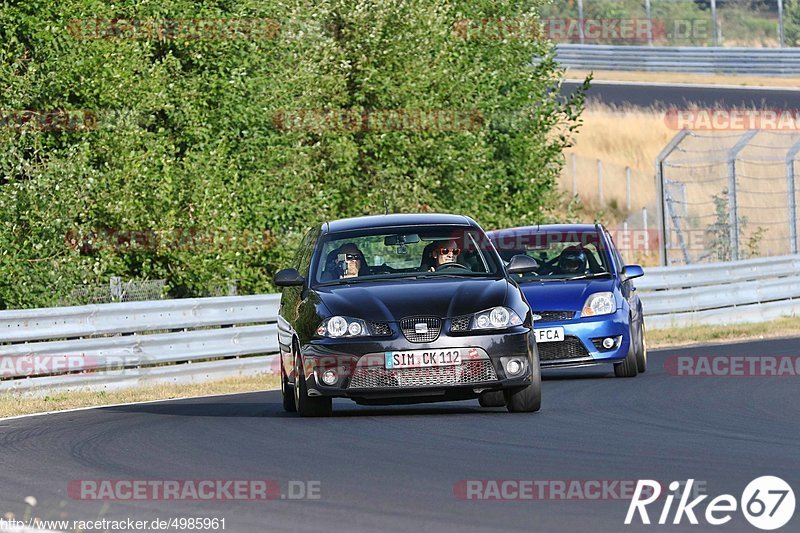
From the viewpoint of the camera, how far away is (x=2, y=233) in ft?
68.0

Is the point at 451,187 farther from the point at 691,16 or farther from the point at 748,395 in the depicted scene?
the point at 691,16

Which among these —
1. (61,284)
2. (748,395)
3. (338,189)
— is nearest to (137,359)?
(61,284)

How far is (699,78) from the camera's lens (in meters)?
55.5

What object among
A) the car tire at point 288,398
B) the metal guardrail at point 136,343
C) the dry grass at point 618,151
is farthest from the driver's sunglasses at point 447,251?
the dry grass at point 618,151

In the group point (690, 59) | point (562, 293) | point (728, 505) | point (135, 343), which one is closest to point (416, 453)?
point (728, 505)

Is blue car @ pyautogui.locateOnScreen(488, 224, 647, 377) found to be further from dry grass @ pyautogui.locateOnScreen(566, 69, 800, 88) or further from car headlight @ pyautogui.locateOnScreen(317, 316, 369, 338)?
dry grass @ pyautogui.locateOnScreen(566, 69, 800, 88)

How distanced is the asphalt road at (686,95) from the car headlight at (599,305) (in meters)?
34.5

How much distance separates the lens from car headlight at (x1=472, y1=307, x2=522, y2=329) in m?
11.5

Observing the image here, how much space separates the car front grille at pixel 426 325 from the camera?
451 inches

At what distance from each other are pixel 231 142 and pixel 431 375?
528 inches

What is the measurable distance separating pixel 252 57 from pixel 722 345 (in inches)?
325

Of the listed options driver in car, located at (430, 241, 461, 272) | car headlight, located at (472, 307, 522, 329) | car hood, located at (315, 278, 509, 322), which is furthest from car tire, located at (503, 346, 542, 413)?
driver in car, located at (430, 241, 461, 272)

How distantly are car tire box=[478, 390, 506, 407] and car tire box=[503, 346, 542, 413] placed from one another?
0.70 m

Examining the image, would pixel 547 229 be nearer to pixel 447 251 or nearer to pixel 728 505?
pixel 447 251
